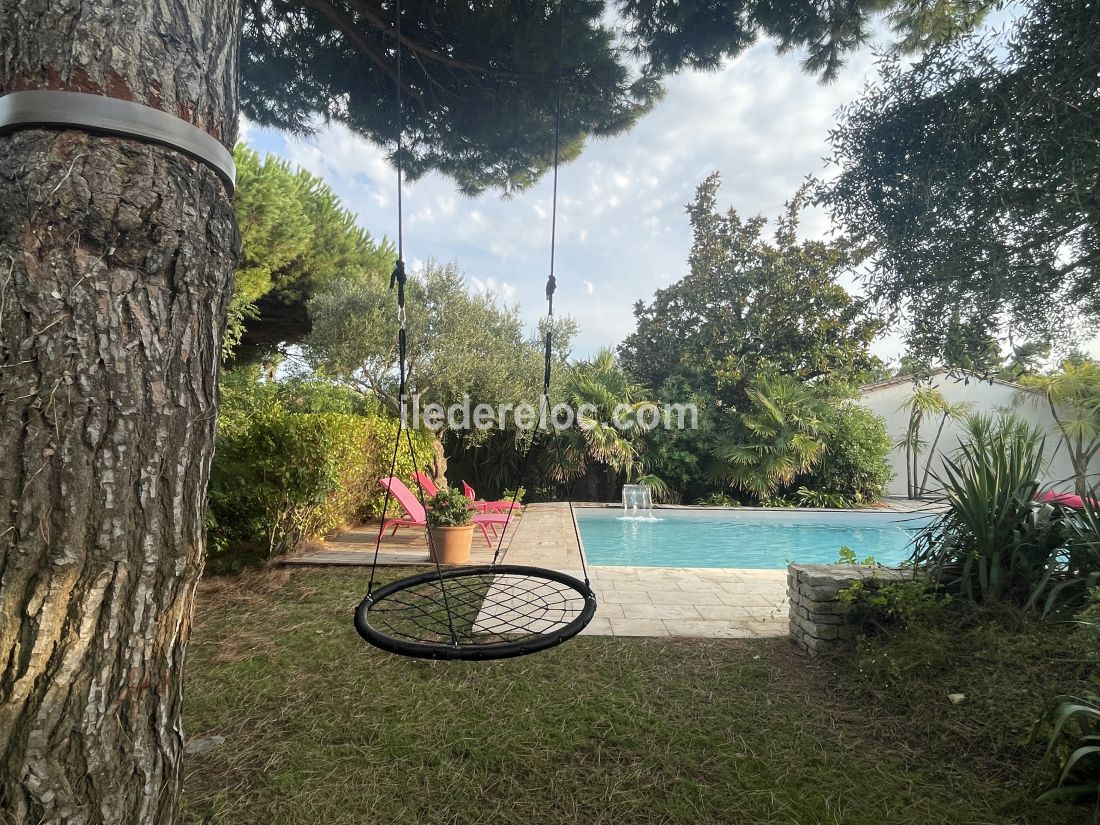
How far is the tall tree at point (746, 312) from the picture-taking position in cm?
1370

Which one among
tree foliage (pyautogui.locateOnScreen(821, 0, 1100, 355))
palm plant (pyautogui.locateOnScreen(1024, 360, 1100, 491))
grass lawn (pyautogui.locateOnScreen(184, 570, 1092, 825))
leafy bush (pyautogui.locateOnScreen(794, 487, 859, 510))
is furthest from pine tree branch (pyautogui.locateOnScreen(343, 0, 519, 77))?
palm plant (pyautogui.locateOnScreen(1024, 360, 1100, 491))

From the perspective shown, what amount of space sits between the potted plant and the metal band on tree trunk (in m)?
4.65

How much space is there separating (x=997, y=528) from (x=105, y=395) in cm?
415

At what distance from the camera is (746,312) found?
14453 mm

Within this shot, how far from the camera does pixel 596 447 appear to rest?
1194 cm

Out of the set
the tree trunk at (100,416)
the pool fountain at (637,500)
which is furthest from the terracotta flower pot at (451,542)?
the pool fountain at (637,500)

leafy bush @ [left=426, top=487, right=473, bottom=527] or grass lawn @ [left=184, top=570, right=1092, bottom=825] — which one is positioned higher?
leafy bush @ [left=426, top=487, right=473, bottom=527]

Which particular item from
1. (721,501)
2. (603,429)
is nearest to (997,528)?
(603,429)

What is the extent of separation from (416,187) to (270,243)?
5.85 metres

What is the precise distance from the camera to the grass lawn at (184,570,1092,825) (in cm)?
218

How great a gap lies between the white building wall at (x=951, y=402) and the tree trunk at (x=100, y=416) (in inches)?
627

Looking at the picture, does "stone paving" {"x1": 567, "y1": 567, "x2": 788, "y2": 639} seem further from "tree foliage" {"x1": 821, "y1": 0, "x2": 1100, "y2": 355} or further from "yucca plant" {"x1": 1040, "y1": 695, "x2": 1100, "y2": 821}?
"tree foliage" {"x1": 821, "y1": 0, "x2": 1100, "y2": 355}

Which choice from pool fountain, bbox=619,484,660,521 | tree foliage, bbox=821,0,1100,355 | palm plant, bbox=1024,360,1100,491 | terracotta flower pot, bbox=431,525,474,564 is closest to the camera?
tree foliage, bbox=821,0,1100,355

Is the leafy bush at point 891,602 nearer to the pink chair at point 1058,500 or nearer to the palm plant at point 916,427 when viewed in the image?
the pink chair at point 1058,500
